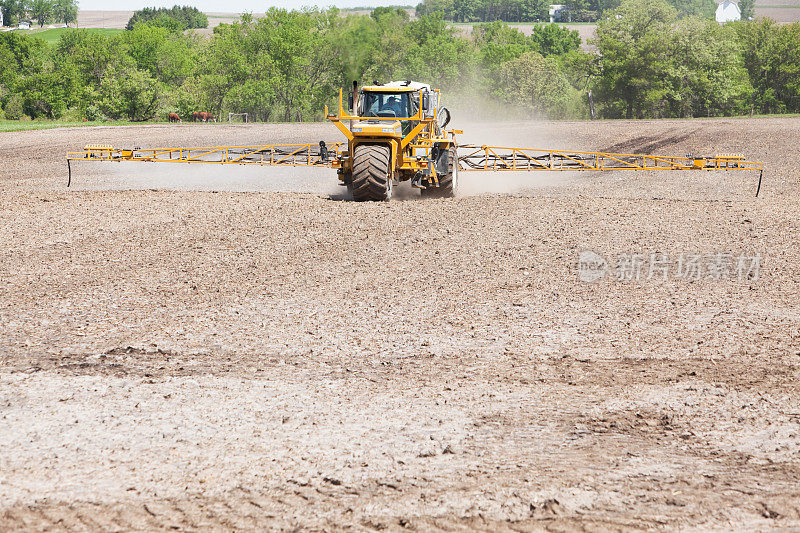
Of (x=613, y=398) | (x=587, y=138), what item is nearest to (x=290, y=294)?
(x=613, y=398)

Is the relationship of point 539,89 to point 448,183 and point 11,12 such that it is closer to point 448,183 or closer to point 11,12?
point 448,183

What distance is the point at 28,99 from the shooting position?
249ft

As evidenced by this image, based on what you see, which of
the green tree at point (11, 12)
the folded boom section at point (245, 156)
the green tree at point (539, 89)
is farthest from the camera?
the green tree at point (11, 12)

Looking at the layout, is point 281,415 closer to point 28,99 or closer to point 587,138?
point 587,138

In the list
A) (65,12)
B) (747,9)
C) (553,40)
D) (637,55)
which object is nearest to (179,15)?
(65,12)

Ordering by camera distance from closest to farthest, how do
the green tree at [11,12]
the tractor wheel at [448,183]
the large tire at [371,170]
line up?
the large tire at [371,170] → the tractor wheel at [448,183] → the green tree at [11,12]

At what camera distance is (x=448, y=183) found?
18.7 m

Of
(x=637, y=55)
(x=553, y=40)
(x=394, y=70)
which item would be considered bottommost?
(x=394, y=70)

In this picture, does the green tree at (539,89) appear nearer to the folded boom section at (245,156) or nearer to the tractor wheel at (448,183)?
the folded boom section at (245,156)

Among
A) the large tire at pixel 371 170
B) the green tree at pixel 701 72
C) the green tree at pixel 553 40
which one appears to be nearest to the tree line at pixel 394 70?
the green tree at pixel 701 72

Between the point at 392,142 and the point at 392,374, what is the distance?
388 inches

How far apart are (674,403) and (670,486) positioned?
1594 millimetres

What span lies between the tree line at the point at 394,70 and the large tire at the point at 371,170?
170 feet

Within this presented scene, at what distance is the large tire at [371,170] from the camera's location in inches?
658
